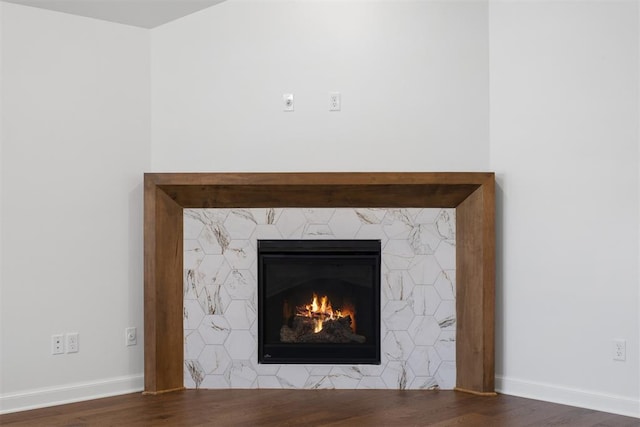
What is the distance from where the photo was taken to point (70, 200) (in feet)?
13.2

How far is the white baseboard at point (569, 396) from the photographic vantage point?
3.71 m

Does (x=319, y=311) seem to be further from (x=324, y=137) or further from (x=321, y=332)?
(x=324, y=137)

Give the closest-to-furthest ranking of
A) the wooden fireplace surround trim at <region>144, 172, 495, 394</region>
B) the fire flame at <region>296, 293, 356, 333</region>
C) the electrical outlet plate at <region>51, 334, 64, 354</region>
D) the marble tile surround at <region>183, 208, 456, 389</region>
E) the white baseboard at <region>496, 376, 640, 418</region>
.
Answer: the white baseboard at <region>496, 376, 640, 418</region>, the electrical outlet plate at <region>51, 334, 64, 354</region>, the wooden fireplace surround trim at <region>144, 172, 495, 394</region>, the marble tile surround at <region>183, 208, 456, 389</region>, the fire flame at <region>296, 293, 356, 333</region>

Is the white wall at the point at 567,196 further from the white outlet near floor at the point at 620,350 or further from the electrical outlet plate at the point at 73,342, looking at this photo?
the electrical outlet plate at the point at 73,342

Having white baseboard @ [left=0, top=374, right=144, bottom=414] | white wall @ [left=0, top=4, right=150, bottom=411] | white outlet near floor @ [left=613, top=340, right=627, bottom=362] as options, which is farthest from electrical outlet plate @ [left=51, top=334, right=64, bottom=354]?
white outlet near floor @ [left=613, top=340, right=627, bottom=362]

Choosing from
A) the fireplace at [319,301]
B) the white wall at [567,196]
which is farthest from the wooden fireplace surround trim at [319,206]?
the fireplace at [319,301]

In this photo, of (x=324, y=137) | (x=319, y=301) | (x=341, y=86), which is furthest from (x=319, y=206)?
(x=341, y=86)

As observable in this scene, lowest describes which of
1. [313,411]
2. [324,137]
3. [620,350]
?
[313,411]

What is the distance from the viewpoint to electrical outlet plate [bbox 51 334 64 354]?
3.95 metres

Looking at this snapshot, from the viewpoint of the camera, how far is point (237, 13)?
4.24 meters

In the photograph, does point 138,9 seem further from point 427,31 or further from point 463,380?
point 463,380

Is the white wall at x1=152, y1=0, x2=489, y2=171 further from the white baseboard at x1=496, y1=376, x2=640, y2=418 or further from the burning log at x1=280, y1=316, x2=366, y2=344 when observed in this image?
the white baseboard at x1=496, y1=376, x2=640, y2=418

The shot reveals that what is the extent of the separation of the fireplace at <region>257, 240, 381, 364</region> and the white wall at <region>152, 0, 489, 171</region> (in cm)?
50

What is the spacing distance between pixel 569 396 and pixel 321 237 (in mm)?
1592
